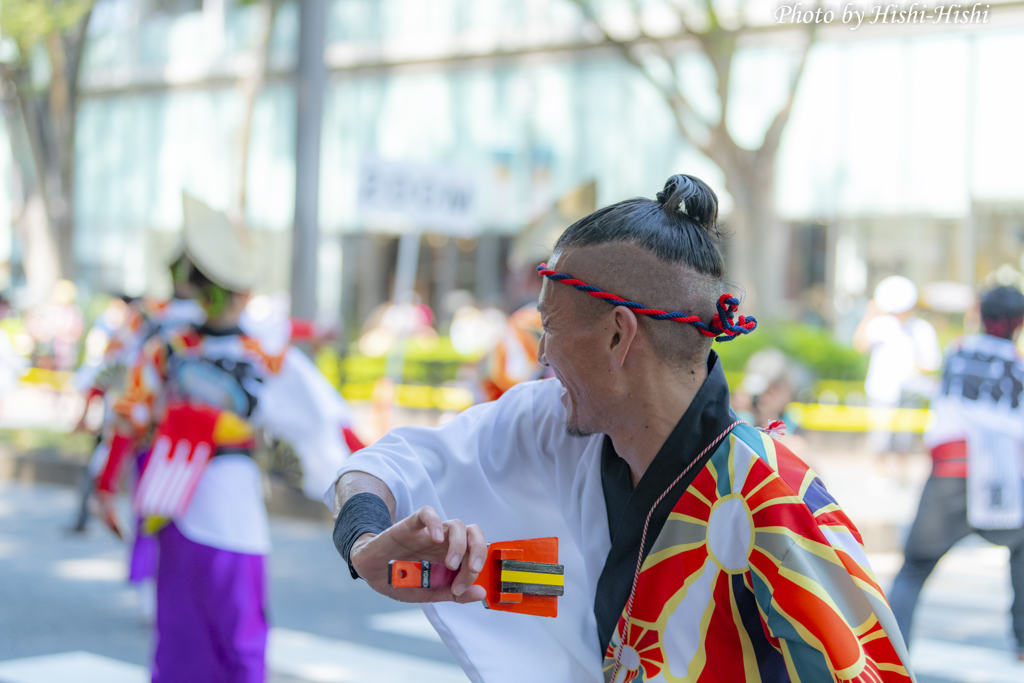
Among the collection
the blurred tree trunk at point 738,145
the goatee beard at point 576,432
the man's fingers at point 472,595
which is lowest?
the man's fingers at point 472,595

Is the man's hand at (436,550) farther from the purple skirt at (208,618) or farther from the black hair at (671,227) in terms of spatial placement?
the purple skirt at (208,618)

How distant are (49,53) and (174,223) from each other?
1021 centimetres

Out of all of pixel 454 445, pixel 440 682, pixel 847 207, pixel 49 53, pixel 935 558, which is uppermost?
pixel 49 53

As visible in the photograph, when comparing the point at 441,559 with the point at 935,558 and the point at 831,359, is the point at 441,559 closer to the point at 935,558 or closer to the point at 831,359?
the point at 935,558

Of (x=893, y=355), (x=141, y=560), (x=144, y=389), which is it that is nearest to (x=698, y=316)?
(x=144, y=389)

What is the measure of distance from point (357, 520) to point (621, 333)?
21.2 inches

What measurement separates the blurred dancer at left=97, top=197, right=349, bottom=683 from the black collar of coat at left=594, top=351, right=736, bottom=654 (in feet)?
7.64

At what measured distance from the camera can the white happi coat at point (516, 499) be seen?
2.17m

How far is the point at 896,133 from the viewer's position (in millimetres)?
18812

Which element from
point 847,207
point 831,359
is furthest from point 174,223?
point 831,359

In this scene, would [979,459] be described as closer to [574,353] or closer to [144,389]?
[144,389]

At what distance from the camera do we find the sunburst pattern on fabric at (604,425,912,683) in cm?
167

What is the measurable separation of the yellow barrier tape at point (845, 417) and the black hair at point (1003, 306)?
679 cm

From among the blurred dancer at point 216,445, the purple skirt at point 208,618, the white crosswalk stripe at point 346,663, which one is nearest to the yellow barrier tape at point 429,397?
the white crosswalk stripe at point 346,663
